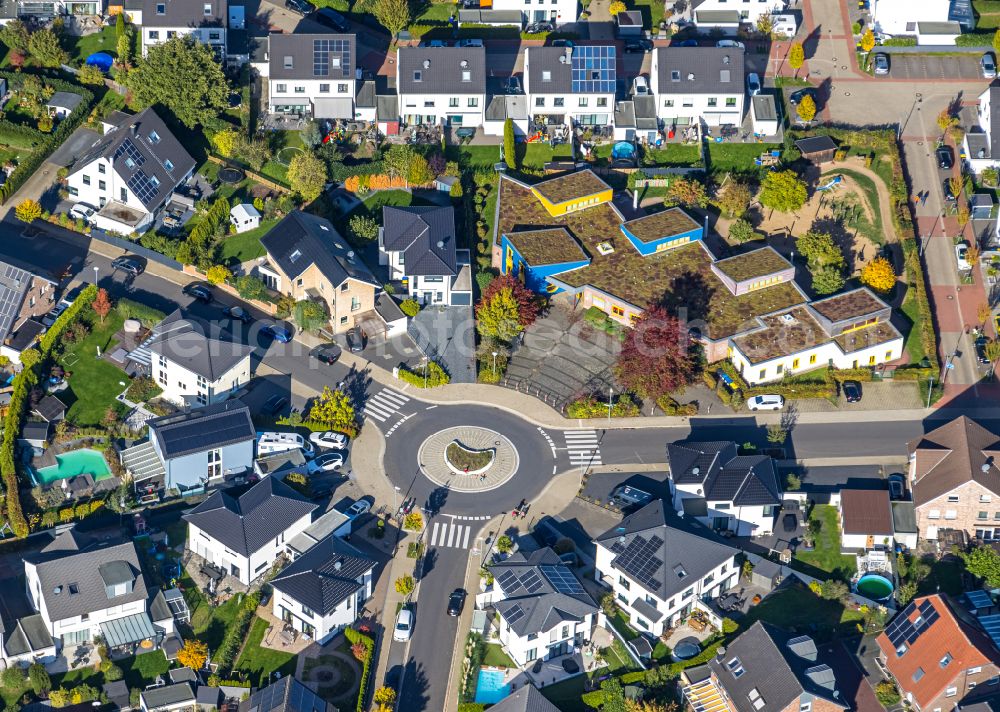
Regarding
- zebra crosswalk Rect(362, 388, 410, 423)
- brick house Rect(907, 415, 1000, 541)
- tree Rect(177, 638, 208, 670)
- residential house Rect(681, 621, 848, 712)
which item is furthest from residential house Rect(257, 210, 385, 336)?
brick house Rect(907, 415, 1000, 541)

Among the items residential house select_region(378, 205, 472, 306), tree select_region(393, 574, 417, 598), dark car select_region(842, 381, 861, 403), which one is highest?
residential house select_region(378, 205, 472, 306)

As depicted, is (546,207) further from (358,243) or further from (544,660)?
(544,660)

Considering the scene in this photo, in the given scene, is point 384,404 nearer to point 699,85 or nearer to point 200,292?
point 200,292

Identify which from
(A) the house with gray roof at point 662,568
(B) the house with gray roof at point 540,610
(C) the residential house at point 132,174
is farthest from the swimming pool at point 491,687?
(C) the residential house at point 132,174

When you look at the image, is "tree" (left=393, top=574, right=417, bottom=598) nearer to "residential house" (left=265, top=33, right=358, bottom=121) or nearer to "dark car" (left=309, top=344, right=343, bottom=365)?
"dark car" (left=309, top=344, right=343, bottom=365)

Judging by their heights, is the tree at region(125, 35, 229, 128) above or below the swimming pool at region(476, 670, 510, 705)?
above

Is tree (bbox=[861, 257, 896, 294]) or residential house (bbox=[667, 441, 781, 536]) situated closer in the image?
residential house (bbox=[667, 441, 781, 536])

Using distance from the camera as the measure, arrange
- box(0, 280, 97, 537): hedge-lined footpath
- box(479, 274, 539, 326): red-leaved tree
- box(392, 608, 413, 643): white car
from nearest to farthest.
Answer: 1. box(392, 608, 413, 643): white car
2. box(0, 280, 97, 537): hedge-lined footpath
3. box(479, 274, 539, 326): red-leaved tree

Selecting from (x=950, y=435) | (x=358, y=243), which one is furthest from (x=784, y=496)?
(x=358, y=243)
